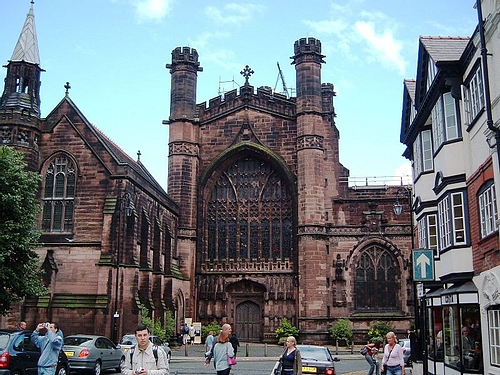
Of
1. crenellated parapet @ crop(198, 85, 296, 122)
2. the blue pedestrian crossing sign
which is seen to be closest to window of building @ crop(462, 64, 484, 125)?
the blue pedestrian crossing sign

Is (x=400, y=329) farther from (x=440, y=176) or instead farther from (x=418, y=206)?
(x=440, y=176)

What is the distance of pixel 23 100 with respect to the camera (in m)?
33.3

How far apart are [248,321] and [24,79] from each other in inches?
811

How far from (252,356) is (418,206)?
13804mm

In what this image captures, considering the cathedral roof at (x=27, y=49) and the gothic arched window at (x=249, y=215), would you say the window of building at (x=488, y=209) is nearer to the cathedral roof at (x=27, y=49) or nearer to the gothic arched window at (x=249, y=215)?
the gothic arched window at (x=249, y=215)

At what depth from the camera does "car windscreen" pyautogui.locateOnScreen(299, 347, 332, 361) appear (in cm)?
1630

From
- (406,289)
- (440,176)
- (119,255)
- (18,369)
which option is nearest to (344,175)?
(406,289)

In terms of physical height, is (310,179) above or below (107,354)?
above

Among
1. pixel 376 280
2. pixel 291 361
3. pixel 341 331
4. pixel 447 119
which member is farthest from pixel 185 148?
pixel 291 361

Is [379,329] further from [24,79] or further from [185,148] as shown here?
[24,79]

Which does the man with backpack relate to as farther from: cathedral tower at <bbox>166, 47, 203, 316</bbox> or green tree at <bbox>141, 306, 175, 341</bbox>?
cathedral tower at <bbox>166, 47, 203, 316</bbox>

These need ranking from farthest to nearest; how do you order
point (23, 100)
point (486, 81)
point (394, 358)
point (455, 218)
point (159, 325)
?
point (159, 325) → point (23, 100) → point (455, 218) → point (486, 81) → point (394, 358)

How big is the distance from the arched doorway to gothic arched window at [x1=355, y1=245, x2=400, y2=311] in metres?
6.65

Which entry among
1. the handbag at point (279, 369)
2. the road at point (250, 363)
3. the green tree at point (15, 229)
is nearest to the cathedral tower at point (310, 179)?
the road at point (250, 363)
